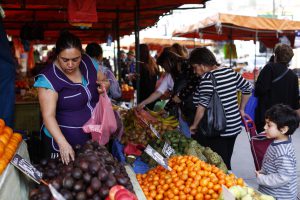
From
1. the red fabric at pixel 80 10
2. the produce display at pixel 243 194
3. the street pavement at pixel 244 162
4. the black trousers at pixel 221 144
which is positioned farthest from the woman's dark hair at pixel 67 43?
the street pavement at pixel 244 162

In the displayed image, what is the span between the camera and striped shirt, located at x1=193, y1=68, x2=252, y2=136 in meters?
3.90

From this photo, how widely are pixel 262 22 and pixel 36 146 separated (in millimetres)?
6088

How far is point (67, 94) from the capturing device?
288 cm

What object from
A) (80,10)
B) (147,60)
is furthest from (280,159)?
(147,60)

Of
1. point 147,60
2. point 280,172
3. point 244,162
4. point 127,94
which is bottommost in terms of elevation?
point 244,162

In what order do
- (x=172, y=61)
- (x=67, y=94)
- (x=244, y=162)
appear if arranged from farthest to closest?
(x=244, y=162) → (x=172, y=61) → (x=67, y=94)

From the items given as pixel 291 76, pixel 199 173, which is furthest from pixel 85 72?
pixel 291 76

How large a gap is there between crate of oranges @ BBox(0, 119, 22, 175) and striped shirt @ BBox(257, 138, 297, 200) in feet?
6.53

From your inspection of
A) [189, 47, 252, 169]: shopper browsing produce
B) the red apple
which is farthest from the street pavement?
the red apple

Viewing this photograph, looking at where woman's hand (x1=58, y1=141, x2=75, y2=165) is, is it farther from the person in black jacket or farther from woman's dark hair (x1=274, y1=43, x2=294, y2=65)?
woman's dark hair (x1=274, y1=43, x2=294, y2=65)

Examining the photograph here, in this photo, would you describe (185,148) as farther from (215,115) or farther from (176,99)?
(176,99)

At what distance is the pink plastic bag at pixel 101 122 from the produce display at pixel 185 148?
70 centimetres

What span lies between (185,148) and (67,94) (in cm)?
148

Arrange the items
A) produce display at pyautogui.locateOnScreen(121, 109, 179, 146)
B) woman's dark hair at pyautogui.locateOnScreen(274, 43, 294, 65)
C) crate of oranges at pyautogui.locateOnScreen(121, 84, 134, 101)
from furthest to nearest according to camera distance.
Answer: crate of oranges at pyautogui.locateOnScreen(121, 84, 134, 101) < woman's dark hair at pyautogui.locateOnScreen(274, 43, 294, 65) < produce display at pyautogui.locateOnScreen(121, 109, 179, 146)
